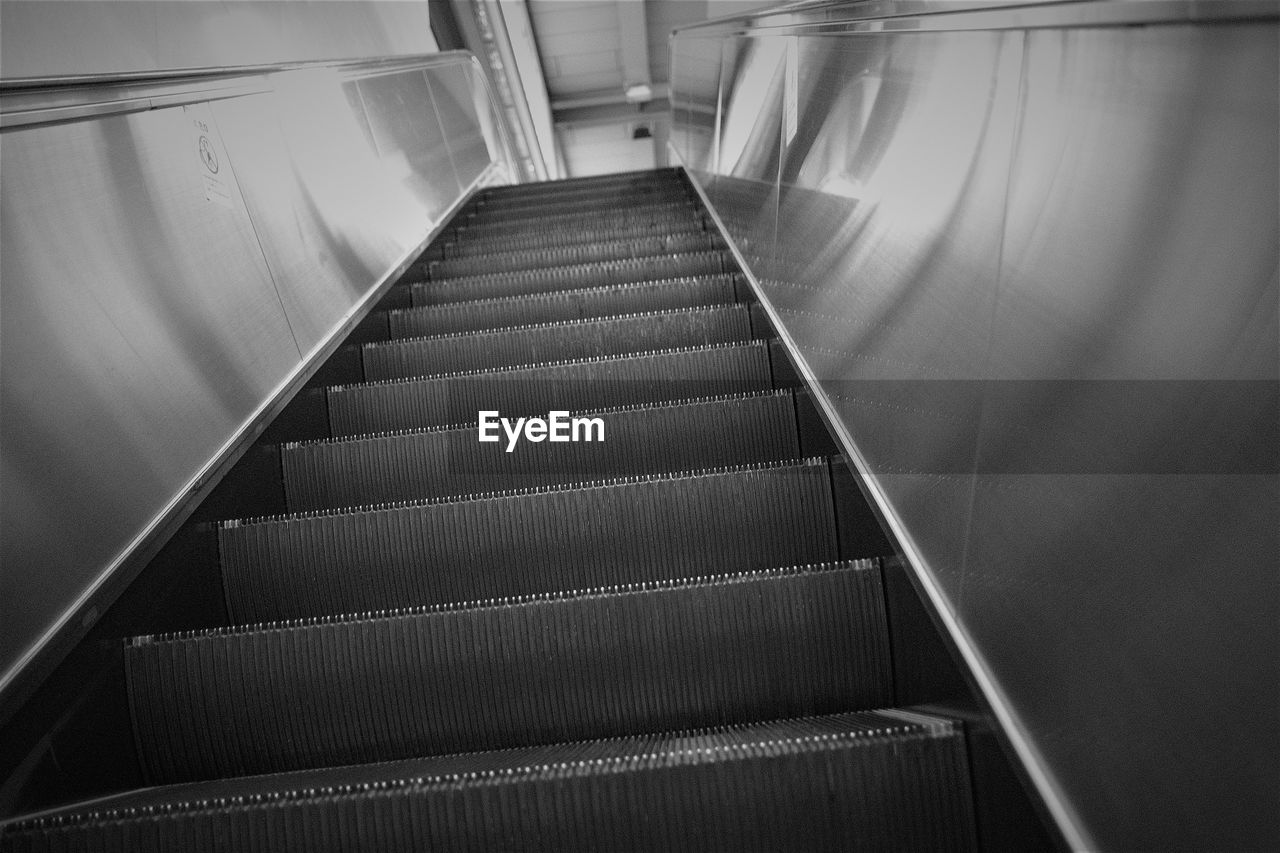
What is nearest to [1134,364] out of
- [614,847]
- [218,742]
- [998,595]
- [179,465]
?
[998,595]

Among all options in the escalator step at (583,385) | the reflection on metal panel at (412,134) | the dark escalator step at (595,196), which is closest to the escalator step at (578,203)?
the dark escalator step at (595,196)

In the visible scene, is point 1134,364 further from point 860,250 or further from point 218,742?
point 218,742

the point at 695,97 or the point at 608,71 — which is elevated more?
the point at 608,71

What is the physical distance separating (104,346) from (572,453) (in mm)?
1052

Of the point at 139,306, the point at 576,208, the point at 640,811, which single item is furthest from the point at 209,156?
the point at 576,208

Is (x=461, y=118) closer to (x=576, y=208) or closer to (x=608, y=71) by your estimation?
(x=576, y=208)

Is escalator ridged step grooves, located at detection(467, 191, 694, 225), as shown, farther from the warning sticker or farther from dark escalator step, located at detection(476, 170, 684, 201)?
the warning sticker

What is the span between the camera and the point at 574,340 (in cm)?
313

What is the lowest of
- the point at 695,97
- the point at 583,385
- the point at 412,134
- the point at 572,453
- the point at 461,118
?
the point at 572,453

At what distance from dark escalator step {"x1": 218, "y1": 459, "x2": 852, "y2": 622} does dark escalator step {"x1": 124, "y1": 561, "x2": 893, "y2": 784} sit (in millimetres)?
347

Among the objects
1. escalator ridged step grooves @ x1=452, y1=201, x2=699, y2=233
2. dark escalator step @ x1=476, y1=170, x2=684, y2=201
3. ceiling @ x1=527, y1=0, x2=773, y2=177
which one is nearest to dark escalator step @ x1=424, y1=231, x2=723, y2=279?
escalator ridged step grooves @ x1=452, y1=201, x2=699, y2=233

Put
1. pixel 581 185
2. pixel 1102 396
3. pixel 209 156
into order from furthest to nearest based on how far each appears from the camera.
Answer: pixel 581 185 → pixel 209 156 → pixel 1102 396

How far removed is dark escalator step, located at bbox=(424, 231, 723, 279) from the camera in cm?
436

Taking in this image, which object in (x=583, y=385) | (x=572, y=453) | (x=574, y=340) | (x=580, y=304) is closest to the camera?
(x=572, y=453)
